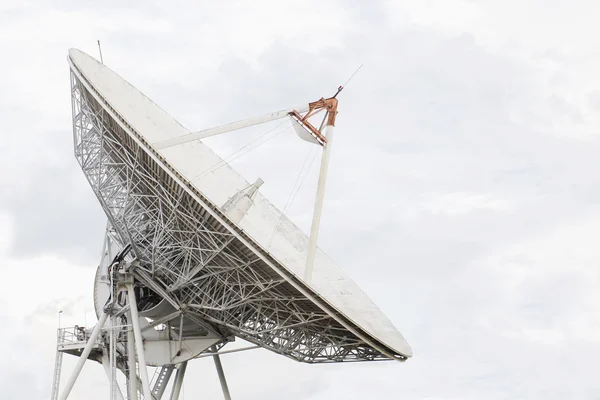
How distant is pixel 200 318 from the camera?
30906 millimetres

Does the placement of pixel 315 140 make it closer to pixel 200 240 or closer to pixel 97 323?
pixel 200 240

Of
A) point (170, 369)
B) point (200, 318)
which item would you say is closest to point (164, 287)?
point (200, 318)

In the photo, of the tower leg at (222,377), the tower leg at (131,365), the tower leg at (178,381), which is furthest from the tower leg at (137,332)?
the tower leg at (222,377)

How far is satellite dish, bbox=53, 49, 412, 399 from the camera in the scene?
87.1 feet

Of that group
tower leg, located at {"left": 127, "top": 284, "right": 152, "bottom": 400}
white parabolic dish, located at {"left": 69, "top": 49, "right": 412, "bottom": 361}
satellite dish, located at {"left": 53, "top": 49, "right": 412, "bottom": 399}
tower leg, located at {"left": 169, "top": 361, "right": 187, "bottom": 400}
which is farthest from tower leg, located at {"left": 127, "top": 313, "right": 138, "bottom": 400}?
white parabolic dish, located at {"left": 69, "top": 49, "right": 412, "bottom": 361}

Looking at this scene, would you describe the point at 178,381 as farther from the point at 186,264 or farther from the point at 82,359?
the point at 186,264

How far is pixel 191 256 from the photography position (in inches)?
1082

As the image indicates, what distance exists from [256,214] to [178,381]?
6.15 metres

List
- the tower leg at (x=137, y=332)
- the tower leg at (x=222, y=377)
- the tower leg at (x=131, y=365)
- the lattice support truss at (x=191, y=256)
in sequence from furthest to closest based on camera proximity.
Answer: the tower leg at (x=222, y=377) < the tower leg at (x=131, y=365) < the tower leg at (x=137, y=332) < the lattice support truss at (x=191, y=256)

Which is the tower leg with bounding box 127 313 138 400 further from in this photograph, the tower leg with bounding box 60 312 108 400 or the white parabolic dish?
the white parabolic dish

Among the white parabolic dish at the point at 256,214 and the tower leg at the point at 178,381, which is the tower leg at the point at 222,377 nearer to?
the tower leg at the point at 178,381

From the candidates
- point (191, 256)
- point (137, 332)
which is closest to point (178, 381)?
point (137, 332)

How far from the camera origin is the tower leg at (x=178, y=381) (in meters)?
32.5

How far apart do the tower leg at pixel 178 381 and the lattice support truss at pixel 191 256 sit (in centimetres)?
322
